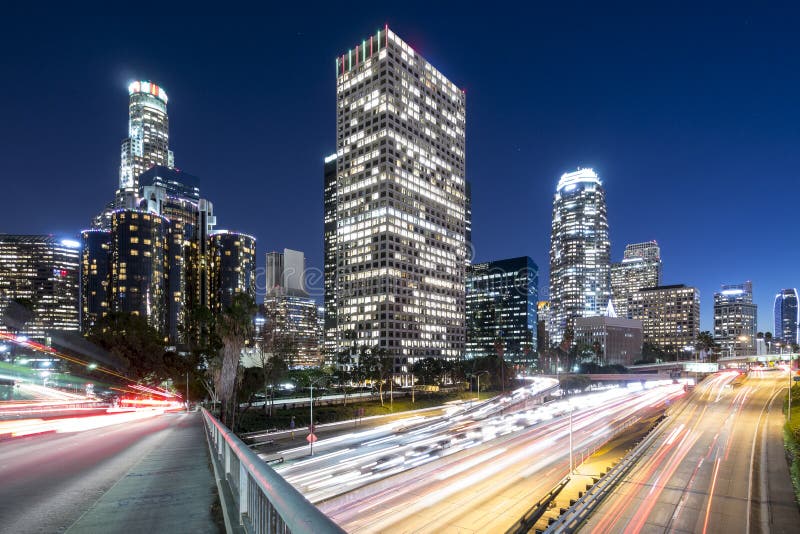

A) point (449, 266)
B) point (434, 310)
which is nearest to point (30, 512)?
point (434, 310)

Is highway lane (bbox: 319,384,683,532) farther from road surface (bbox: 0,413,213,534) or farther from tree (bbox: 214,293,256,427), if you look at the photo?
road surface (bbox: 0,413,213,534)

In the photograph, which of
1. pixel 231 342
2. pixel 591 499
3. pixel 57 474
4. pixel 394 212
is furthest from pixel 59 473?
pixel 394 212

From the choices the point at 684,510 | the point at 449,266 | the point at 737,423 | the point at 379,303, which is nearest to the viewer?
the point at 684,510

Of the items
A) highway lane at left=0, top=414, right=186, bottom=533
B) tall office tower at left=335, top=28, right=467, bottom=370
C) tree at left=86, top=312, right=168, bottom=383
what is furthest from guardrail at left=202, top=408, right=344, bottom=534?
tall office tower at left=335, top=28, right=467, bottom=370

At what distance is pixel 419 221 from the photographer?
174 m

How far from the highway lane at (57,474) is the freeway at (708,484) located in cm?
2664

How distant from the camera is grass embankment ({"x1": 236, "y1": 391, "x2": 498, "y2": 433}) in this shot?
6525 cm

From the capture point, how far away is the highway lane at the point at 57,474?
7.16 metres

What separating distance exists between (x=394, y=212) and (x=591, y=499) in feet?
451

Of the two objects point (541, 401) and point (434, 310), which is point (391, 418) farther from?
point (434, 310)

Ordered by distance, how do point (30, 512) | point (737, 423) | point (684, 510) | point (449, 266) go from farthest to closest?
point (449, 266)
point (737, 423)
point (684, 510)
point (30, 512)

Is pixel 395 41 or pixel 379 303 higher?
pixel 395 41

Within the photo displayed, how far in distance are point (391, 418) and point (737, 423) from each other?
51234 mm

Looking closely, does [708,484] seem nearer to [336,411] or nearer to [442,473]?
[442,473]
